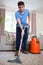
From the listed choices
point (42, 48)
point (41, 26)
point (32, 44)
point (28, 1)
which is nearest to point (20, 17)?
point (32, 44)

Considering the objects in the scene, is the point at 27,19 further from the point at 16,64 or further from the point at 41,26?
the point at 41,26

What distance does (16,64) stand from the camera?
2.09 metres

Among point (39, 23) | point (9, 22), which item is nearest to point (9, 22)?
point (9, 22)

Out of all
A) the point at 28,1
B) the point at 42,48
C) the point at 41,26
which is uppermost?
the point at 28,1

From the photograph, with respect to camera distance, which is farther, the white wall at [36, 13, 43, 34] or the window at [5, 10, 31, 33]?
the white wall at [36, 13, 43, 34]

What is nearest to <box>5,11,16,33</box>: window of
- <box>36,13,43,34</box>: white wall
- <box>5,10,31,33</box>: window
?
<box>5,10,31,33</box>: window

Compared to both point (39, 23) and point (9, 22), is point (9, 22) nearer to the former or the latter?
point (9, 22)

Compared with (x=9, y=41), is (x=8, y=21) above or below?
above

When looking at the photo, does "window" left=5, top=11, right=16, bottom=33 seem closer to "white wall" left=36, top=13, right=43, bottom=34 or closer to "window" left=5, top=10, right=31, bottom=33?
"window" left=5, top=10, right=31, bottom=33

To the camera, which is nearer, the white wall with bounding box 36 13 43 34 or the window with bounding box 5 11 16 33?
the window with bounding box 5 11 16 33

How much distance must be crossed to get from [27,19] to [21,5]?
44 centimetres

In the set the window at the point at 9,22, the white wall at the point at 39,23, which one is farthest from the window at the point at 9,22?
the white wall at the point at 39,23

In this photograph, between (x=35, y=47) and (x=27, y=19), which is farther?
(x=35, y=47)

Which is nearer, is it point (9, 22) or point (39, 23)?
point (9, 22)
